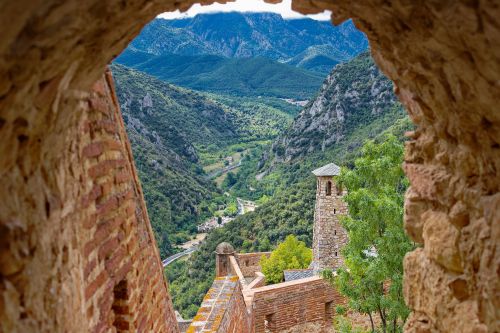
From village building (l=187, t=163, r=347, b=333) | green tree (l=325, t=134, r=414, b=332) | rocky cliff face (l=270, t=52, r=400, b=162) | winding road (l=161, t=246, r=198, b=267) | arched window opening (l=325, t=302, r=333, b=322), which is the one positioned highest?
rocky cliff face (l=270, t=52, r=400, b=162)

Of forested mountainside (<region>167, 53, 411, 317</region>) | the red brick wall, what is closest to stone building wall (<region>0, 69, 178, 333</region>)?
the red brick wall

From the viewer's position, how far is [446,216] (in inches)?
105

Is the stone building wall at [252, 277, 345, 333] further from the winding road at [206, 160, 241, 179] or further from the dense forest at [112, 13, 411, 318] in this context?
the winding road at [206, 160, 241, 179]

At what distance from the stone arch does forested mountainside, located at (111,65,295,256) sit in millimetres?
33279

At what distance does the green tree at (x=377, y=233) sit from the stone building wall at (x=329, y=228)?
8956 mm

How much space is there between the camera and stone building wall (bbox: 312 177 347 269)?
717 inches

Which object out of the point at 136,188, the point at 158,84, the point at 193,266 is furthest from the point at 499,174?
the point at 158,84

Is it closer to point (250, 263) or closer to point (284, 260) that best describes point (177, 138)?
point (250, 263)

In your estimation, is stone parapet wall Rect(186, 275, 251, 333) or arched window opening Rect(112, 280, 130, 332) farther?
stone parapet wall Rect(186, 275, 251, 333)

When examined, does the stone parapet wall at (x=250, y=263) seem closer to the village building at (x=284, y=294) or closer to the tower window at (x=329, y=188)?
the village building at (x=284, y=294)

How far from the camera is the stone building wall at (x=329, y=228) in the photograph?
18219 mm

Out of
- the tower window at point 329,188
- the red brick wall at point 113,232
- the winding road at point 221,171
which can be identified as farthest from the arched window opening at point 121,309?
the winding road at point 221,171

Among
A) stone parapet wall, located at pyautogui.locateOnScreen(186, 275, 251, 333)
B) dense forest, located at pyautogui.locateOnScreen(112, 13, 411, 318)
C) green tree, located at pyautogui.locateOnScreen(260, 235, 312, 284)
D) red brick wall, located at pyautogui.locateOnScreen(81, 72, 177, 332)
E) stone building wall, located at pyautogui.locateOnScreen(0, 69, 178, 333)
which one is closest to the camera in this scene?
stone building wall, located at pyautogui.locateOnScreen(0, 69, 178, 333)

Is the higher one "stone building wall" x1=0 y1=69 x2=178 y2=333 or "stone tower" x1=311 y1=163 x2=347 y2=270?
"stone building wall" x1=0 y1=69 x2=178 y2=333
